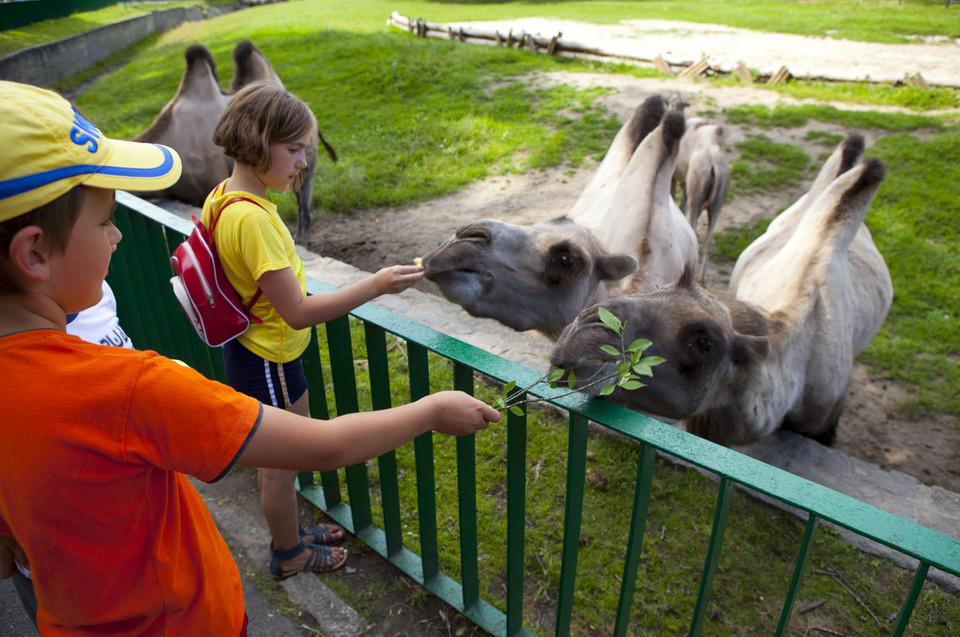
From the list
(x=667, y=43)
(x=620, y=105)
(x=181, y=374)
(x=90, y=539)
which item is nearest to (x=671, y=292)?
(x=181, y=374)

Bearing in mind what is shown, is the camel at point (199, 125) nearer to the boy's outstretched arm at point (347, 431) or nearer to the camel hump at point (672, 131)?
the camel hump at point (672, 131)

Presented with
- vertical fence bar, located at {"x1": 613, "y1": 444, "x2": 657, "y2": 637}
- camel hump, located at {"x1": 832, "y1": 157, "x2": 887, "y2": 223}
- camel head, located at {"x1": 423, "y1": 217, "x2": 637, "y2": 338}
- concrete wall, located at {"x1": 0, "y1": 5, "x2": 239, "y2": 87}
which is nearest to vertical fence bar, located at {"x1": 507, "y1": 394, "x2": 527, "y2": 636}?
vertical fence bar, located at {"x1": 613, "y1": 444, "x2": 657, "y2": 637}

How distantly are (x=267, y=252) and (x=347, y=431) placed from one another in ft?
2.90

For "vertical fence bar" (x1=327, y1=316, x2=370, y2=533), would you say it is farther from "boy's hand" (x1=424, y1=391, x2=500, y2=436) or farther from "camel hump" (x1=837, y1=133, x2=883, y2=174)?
"camel hump" (x1=837, y1=133, x2=883, y2=174)

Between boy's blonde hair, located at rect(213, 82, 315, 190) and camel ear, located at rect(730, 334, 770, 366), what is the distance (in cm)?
211

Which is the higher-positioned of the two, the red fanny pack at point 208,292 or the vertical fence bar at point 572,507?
the red fanny pack at point 208,292

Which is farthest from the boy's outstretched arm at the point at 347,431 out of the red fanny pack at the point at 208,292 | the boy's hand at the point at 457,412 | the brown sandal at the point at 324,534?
the brown sandal at the point at 324,534

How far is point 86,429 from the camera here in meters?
1.15

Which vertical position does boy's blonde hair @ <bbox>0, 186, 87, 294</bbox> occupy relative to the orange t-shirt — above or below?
above

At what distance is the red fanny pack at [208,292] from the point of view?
2.15 metres

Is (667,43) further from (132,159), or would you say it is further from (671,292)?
(132,159)

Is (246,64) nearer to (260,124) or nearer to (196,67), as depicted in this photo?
(196,67)

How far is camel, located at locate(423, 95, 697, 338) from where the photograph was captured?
309cm

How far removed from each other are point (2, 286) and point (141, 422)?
35 cm
